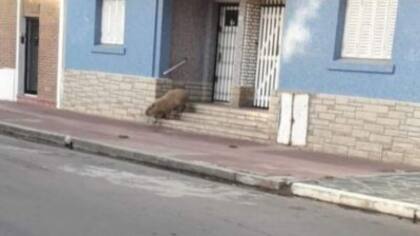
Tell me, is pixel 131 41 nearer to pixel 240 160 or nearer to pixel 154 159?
pixel 154 159

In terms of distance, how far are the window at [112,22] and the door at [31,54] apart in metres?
3.43

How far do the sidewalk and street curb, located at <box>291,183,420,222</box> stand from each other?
0.04ft

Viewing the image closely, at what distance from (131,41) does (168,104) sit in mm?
2256

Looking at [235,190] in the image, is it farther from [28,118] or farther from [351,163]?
[28,118]

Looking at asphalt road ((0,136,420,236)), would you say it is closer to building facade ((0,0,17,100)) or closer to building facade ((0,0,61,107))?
building facade ((0,0,61,107))

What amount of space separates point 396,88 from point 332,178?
292 centimetres

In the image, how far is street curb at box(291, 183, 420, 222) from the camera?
8398 mm

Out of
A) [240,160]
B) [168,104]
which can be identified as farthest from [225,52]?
[240,160]

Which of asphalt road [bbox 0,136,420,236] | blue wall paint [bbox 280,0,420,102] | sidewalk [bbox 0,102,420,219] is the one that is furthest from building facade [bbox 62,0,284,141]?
asphalt road [bbox 0,136,420,236]

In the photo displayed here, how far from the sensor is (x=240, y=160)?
11711mm

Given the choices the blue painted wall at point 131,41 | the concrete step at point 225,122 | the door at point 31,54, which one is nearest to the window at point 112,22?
the blue painted wall at point 131,41

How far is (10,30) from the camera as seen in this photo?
72.0 feet

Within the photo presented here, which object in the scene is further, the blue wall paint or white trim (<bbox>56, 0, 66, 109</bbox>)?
white trim (<bbox>56, 0, 66, 109</bbox>)

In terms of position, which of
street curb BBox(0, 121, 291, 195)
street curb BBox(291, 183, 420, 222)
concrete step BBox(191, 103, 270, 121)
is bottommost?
street curb BBox(0, 121, 291, 195)
